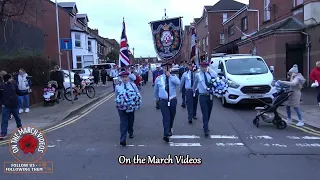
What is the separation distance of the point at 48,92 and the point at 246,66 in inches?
343

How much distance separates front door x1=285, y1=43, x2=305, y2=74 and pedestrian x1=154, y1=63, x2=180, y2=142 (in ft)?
49.2

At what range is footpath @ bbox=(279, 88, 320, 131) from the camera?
9.66 m

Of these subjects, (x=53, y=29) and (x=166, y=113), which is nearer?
(x=166, y=113)

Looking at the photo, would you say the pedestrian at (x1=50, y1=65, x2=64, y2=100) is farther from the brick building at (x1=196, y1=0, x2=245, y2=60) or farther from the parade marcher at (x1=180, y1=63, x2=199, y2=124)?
the brick building at (x1=196, y1=0, x2=245, y2=60)

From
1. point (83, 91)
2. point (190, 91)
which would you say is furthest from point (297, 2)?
point (83, 91)

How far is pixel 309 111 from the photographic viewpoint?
11.7m

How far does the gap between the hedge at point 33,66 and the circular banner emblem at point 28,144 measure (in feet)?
15.5

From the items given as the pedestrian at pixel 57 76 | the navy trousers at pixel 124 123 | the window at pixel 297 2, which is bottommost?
the navy trousers at pixel 124 123

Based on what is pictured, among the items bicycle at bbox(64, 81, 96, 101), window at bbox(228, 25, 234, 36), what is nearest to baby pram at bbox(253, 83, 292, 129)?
bicycle at bbox(64, 81, 96, 101)

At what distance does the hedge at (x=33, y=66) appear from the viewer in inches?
517

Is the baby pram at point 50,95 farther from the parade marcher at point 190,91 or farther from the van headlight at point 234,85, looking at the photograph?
the van headlight at point 234,85

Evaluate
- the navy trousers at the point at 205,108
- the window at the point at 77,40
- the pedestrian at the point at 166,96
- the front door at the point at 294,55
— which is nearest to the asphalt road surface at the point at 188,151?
the navy trousers at the point at 205,108

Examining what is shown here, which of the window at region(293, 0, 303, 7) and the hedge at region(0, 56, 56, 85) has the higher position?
the window at region(293, 0, 303, 7)

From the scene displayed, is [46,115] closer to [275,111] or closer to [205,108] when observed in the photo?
[205,108]
